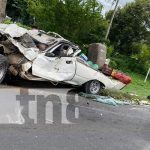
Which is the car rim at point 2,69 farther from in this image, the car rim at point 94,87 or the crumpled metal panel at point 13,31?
the car rim at point 94,87

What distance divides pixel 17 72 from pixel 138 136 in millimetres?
4448

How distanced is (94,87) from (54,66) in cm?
205

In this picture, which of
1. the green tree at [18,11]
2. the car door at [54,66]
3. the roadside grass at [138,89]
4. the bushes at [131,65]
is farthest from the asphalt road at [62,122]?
the green tree at [18,11]

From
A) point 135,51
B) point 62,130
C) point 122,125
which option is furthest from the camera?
point 135,51

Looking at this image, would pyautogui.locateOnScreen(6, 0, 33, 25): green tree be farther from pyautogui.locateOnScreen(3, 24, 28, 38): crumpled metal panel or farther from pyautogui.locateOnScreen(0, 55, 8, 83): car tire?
pyautogui.locateOnScreen(0, 55, 8, 83): car tire

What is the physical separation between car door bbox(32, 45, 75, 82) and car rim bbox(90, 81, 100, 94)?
43.5 inches

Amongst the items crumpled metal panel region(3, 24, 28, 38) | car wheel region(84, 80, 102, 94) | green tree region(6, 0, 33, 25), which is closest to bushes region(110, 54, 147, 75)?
green tree region(6, 0, 33, 25)

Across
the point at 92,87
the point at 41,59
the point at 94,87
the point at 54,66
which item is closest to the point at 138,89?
the point at 94,87

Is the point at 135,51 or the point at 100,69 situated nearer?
the point at 100,69

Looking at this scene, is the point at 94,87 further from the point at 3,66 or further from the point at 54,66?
the point at 3,66

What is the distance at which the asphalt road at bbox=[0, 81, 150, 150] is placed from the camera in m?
7.98

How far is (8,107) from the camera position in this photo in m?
9.81

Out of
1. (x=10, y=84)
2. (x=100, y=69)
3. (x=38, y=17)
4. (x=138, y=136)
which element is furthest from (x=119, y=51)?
(x=138, y=136)

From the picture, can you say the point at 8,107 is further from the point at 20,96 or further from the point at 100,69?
the point at 100,69
